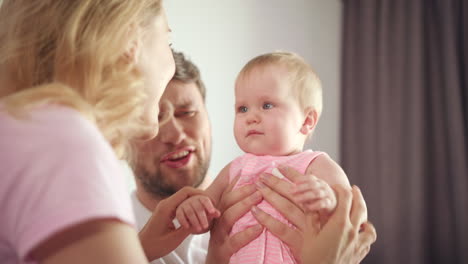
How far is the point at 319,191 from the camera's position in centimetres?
123

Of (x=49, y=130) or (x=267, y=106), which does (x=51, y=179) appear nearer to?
(x=49, y=130)

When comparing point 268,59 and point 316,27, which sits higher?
point 316,27

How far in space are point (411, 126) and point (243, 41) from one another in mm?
1218

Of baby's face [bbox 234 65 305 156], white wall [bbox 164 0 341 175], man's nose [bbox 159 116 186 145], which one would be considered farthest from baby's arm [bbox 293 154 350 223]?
white wall [bbox 164 0 341 175]

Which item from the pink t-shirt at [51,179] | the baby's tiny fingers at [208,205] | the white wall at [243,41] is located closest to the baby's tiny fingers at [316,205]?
the baby's tiny fingers at [208,205]

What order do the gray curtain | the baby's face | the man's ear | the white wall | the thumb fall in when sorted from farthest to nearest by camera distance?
the gray curtain
the white wall
the man's ear
the baby's face
the thumb

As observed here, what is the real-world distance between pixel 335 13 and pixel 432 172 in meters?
1.32

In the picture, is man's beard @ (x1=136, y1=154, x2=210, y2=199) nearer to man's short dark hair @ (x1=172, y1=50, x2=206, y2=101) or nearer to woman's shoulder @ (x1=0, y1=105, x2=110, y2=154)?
man's short dark hair @ (x1=172, y1=50, x2=206, y2=101)

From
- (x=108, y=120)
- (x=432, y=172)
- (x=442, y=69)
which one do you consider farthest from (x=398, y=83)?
(x=108, y=120)

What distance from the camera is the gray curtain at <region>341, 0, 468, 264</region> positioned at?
296 cm

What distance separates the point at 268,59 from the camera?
1.56 meters

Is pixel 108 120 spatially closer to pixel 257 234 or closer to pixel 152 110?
pixel 152 110

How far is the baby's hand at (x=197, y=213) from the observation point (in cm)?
138

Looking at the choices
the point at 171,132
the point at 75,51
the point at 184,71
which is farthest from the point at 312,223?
the point at 184,71
